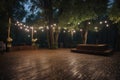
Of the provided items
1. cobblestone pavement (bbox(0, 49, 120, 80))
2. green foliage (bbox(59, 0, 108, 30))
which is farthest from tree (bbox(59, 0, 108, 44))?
cobblestone pavement (bbox(0, 49, 120, 80))

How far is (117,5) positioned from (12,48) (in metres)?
14.3

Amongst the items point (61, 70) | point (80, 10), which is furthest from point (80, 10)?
point (61, 70)

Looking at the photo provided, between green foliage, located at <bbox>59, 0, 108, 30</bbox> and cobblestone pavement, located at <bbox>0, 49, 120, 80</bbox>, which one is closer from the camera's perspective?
cobblestone pavement, located at <bbox>0, 49, 120, 80</bbox>

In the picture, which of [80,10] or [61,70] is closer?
[61,70]

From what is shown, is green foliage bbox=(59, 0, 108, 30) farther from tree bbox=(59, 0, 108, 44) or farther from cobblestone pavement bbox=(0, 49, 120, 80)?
cobblestone pavement bbox=(0, 49, 120, 80)

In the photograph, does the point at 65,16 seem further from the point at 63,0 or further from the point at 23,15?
the point at 23,15

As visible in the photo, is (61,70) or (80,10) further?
(80,10)

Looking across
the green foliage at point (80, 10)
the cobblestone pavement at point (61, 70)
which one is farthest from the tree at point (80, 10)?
the cobblestone pavement at point (61, 70)

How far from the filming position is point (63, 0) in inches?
1134

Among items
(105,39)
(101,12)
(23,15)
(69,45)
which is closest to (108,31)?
(105,39)

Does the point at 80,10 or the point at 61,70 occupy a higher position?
the point at 80,10

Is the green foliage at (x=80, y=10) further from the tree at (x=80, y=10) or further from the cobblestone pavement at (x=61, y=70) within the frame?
the cobblestone pavement at (x=61, y=70)

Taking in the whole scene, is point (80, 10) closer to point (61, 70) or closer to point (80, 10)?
point (80, 10)

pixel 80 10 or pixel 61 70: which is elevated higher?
pixel 80 10
